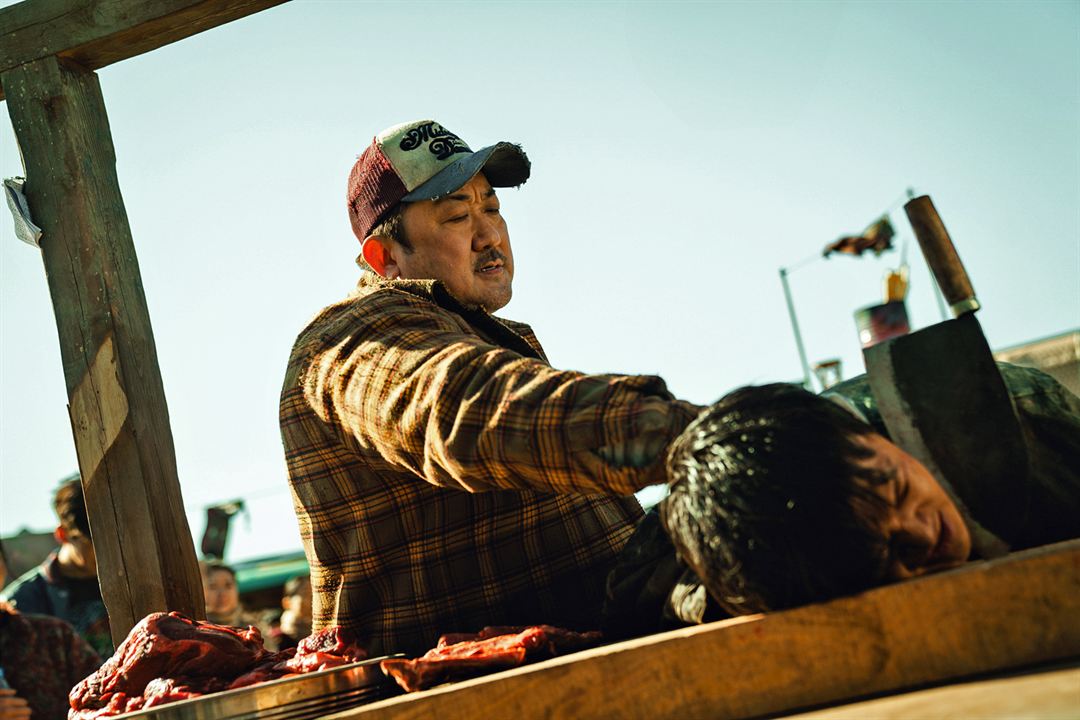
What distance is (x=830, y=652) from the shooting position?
70.7 inches

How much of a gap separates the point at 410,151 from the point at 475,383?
1481 millimetres

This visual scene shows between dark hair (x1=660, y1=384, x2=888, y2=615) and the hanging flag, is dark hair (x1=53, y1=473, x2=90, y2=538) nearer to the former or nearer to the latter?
dark hair (x1=660, y1=384, x2=888, y2=615)

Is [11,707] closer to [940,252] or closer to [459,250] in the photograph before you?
[459,250]

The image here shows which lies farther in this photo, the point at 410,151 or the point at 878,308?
the point at 878,308

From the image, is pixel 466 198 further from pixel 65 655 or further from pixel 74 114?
pixel 65 655

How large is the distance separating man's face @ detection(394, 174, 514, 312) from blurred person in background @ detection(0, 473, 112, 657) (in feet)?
10.1

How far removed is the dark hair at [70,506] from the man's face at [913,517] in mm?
4802

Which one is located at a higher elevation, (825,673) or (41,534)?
(41,534)

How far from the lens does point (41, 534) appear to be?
1606 cm

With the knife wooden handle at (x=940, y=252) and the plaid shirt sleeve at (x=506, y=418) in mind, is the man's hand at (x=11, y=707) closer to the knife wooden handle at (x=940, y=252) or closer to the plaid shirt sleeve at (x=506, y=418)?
the plaid shirt sleeve at (x=506, y=418)


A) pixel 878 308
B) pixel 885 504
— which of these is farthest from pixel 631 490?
pixel 878 308

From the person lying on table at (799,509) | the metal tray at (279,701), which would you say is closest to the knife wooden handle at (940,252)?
the person lying on table at (799,509)

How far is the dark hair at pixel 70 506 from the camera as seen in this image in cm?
583

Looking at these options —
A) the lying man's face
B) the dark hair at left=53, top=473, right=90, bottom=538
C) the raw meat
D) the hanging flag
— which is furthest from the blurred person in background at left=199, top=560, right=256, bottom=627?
the hanging flag
